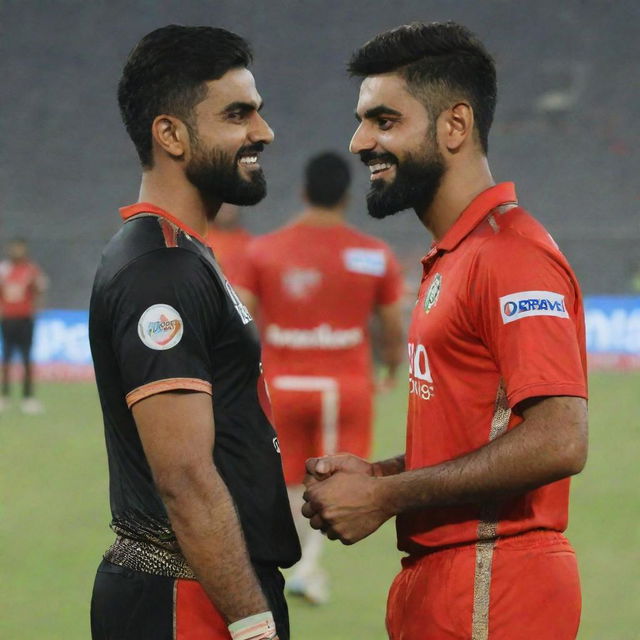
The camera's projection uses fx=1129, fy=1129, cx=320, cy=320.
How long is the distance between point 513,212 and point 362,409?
354 cm

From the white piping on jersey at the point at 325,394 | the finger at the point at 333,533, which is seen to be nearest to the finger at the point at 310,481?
the finger at the point at 333,533

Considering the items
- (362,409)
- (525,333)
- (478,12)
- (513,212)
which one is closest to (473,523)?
(525,333)

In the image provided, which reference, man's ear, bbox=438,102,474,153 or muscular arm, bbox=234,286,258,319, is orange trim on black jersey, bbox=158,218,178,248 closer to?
man's ear, bbox=438,102,474,153

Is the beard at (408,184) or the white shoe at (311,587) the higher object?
the beard at (408,184)

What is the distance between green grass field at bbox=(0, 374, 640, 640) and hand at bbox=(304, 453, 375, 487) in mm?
2585

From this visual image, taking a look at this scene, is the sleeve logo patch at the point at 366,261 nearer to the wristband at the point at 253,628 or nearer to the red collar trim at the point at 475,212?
the red collar trim at the point at 475,212

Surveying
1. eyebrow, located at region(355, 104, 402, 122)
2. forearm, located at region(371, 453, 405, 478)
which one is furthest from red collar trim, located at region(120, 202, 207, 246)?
forearm, located at region(371, 453, 405, 478)

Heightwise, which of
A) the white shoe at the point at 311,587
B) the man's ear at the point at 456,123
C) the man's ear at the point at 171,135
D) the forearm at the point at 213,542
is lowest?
the white shoe at the point at 311,587

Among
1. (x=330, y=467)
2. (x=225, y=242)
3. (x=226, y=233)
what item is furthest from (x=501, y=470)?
(x=226, y=233)

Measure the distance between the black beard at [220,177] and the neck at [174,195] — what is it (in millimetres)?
22

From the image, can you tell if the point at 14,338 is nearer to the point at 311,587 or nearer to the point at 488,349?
the point at 311,587

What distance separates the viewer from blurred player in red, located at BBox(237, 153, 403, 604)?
5.93m

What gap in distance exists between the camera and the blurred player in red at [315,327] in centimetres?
593

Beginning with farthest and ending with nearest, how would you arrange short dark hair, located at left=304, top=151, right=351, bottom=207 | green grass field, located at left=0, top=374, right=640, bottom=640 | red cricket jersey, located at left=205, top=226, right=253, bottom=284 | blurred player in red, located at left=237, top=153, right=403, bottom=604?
1. red cricket jersey, located at left=205, top=226, right=253, bottom=284
2. short dark hair, located at left=304, top=151, right=351, bottom=207
3. blurred player in red, located at left=237, top=153, right=403, bottom=604
4. green grass field, located at left=0, top=374, right=640, bottom=640
